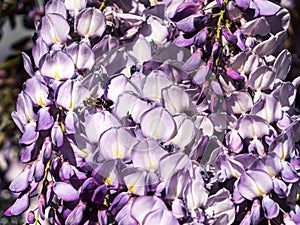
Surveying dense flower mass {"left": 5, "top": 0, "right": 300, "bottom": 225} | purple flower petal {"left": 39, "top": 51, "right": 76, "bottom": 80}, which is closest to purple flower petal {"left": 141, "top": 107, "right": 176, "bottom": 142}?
dense flower mass {"left": 5, "top": 0, "right": 300, "bottom": 225}

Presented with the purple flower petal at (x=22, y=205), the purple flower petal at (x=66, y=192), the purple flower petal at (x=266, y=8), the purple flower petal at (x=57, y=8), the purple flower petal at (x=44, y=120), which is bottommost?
the purple flower petal at (x=22, y=205)

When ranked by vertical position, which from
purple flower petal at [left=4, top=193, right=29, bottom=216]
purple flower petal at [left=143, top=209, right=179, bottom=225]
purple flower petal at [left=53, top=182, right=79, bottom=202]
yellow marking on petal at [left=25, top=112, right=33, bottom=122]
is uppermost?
yellow marking on petal at [left=25, top=112, right=33, bottom=122]

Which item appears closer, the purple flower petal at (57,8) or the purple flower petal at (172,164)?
the purple flower petal at (172,164)

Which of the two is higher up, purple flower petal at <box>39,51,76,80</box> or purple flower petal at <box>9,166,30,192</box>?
purple flower petal at <box>39,51,76,80</box>

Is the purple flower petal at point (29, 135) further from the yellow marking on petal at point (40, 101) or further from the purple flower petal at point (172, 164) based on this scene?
the purple flower petal at point (172, 164)

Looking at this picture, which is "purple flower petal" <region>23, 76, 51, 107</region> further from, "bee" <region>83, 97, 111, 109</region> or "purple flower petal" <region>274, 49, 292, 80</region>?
"purple flower petal" <region>274, 49, 292, 80</region>

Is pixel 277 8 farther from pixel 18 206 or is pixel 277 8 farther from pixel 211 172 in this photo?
pixel 18 206

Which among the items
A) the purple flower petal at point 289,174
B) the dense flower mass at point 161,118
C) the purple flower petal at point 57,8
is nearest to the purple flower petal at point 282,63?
the dense flower mass at point 161,118

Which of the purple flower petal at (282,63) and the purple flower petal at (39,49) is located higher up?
the purple flower petal at (39,49)

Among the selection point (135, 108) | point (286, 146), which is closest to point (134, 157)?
point (135, 108)
